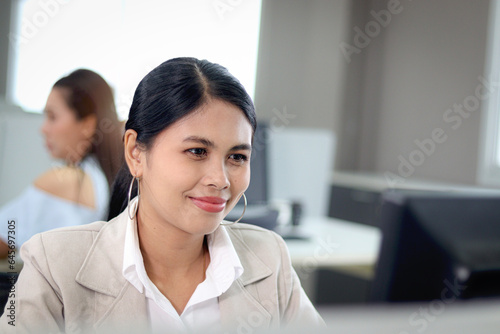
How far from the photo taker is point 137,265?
0.70 m

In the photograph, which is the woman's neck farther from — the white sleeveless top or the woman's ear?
the white sleeveless top

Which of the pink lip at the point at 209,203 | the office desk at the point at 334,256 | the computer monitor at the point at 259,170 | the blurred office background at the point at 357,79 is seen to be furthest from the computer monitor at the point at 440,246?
the blurred office background at the point at 357,79

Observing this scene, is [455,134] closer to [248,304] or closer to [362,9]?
[362,9]

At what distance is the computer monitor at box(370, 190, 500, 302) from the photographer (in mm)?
711

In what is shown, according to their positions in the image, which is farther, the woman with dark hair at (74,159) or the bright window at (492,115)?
the bright window at (492,115)

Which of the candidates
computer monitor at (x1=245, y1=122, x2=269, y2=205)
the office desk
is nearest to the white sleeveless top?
the office desk

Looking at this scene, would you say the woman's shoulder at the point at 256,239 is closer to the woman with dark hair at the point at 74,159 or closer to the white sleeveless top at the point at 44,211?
the woman with dark hair at the point at 74,159

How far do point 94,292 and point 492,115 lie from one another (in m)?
3.31

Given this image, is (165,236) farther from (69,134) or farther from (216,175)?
(69,134)

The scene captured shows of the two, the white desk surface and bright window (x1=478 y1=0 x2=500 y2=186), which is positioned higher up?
bright window (x1=478 y1=0 x2=500 y2=186)

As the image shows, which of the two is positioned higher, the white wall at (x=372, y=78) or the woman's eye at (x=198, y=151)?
the white wall at (x=372, y=78)

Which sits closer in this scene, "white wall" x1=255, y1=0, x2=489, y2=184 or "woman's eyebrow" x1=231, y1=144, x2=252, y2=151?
"woman's eyebrow" x1=231, y1=144, x2=252, y2=151

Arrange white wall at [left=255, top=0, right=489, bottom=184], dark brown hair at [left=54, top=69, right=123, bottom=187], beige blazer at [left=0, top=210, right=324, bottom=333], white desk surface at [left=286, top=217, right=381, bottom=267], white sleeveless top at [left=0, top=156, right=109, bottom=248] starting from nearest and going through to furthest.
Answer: beige blazer at [left=0, top=210, right=324, bottom=333]
dark brown hair at [left=54, top=69, right=123, bottom=187]
white sleeveless top at [left=0, top=156, right=109, bottom=248]
white desk surface at [left=286, top=217, right=381, bottom=267]
white wall at [left=255, top=0, right=489, bottom=184]

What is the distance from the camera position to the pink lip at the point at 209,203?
2.28ft
